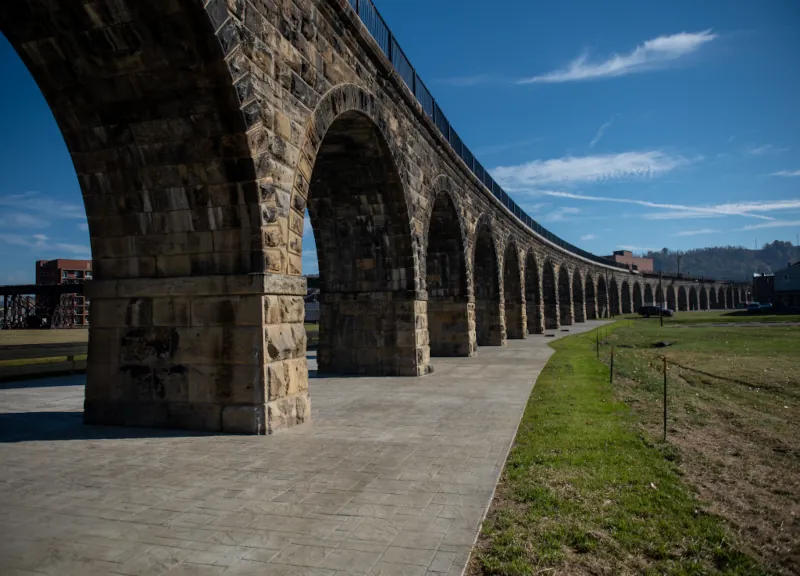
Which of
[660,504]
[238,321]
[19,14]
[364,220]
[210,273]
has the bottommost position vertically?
[660,504]

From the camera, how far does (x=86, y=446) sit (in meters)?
5.91

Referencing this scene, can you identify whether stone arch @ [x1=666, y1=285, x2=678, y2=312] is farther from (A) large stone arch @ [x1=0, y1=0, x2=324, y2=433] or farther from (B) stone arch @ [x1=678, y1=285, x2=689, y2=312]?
(A) large stone arch @ [x1=0, y1=0, x2=324, y2=433]

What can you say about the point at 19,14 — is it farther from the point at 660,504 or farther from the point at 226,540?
the point at 660,504

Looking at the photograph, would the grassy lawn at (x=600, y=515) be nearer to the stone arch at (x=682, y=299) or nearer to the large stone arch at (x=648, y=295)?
the large stone arch at (x=648, y=295)

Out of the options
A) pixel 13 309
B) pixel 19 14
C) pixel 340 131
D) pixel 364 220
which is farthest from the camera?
pixel 13 309

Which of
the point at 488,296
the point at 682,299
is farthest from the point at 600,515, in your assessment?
the point at 682,299

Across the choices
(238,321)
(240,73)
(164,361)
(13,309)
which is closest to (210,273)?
(238,321)

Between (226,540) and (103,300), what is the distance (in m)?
4.94

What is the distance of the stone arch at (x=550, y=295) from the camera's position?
35906 millimetres

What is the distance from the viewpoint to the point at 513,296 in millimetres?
27469

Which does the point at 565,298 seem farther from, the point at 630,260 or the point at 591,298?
the point at 630,260

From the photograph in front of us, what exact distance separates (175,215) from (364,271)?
6371 mm

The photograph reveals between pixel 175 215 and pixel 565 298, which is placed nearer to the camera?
pixel 175 215

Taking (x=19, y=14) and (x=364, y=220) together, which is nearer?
(x=19, y=14)
